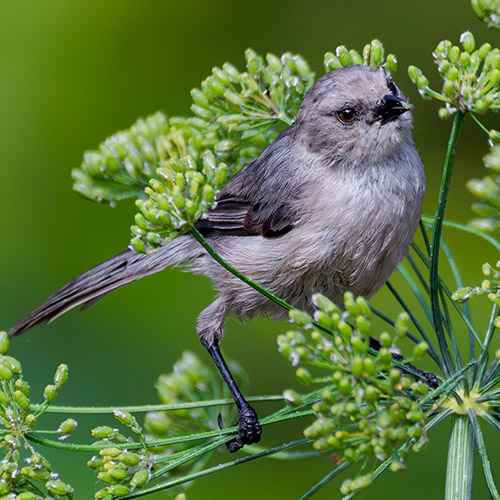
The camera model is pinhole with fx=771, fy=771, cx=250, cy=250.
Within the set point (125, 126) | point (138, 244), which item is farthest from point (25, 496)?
point (125, 126)

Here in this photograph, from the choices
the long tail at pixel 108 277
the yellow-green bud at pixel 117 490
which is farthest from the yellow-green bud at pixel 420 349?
the long tail at pixel 108 277

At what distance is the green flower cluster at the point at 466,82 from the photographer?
155cm

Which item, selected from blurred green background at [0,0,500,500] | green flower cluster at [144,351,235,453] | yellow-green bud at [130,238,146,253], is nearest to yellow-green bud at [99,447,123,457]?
yellow-green bud at [130,238,146,253]

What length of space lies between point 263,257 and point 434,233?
0.71 meters

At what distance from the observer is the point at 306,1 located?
12.2 feet

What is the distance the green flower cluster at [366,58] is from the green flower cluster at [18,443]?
117 centimetres

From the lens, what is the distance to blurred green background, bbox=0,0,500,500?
3.15 m

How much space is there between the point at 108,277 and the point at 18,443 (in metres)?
0.99

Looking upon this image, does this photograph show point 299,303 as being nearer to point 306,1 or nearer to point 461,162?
point 461,162

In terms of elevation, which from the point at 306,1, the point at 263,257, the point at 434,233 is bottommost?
the point at 434,233

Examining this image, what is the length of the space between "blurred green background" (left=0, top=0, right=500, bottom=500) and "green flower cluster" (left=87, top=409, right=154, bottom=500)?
59.3 inches

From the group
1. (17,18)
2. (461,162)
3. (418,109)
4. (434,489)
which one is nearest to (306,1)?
(418,109)

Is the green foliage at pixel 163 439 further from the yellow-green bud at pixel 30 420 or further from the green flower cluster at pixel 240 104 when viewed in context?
the green flower cluster at pixel 240 104

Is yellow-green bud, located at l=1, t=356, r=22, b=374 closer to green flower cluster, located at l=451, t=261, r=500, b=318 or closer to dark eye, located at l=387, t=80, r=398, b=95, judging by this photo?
green flower cluster, located at l=451, t=261, r=500, b=318
